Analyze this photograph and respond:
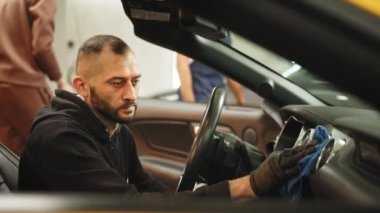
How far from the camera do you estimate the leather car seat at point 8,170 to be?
211cm

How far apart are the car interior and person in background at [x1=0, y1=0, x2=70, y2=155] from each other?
3.59 ft

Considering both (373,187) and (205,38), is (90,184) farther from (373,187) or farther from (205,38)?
(373,187)

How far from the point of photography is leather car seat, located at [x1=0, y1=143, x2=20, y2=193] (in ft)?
6.91

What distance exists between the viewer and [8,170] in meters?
2.16

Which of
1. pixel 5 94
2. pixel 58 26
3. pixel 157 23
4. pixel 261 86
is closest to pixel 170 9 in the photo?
pixel 157 23

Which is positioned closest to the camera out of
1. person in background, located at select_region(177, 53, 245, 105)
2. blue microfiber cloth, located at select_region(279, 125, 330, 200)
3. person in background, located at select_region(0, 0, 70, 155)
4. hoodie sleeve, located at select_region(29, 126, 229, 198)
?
blue microfiber cloth, located at select_region(279, 125, 330, 200)

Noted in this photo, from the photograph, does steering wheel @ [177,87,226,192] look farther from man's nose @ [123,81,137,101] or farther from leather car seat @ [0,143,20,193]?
leather car seat @ [0,143,20,193]

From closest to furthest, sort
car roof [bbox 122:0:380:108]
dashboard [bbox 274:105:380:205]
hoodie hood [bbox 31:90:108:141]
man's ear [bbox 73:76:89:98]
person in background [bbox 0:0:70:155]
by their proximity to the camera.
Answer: car roof [bbox 122:0:380:108], dashboard [bbox 274:105:380:205], hoodie hood [bbox 31:90:108:141], man's ear [bbox 73:76:89:98], person in background [bbox 0:0:70:155]

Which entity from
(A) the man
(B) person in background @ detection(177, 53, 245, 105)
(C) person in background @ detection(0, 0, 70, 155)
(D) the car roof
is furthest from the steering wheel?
(B) person in background @ detection(177, 53, 245, 105)

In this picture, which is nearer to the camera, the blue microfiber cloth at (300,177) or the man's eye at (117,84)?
the blue microfiber cloth at (300,177)

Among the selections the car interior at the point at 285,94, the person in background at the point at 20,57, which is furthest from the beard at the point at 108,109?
the person in background at the point at 20,57

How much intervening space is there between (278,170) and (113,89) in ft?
2.30

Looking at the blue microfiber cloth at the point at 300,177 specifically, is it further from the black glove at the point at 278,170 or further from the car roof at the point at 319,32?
the car roof at the point at 319,32

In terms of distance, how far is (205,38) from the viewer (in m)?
2.35
